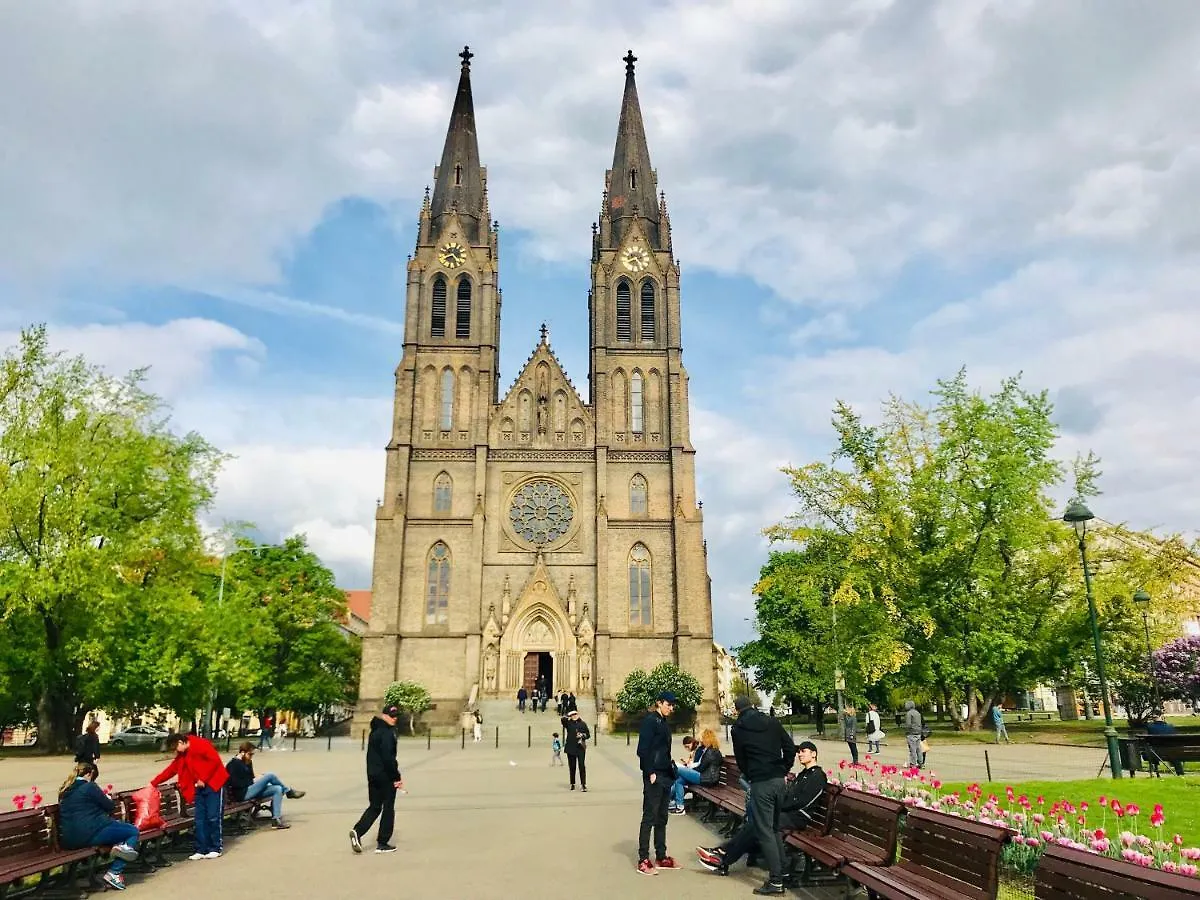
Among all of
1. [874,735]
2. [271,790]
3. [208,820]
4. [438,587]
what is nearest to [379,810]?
[208,820]

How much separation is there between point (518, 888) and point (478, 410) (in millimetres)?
40959

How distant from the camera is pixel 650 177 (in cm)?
5597

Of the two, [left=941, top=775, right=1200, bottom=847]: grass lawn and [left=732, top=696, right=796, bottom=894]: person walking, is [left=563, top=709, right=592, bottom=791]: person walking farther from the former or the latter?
→ [left=732, top=696, right=796, bottom=894]: person walking

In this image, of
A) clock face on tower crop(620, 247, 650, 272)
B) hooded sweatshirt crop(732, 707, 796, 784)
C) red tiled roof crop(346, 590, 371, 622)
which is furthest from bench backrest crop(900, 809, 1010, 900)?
red tiled roof crop(346, 590, 371, 622)

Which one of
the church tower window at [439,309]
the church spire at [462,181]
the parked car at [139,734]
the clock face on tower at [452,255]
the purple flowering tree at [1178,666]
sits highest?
the church spire at [462,181]

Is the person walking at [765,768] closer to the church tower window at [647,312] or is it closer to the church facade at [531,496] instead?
the church facade at [531,496]

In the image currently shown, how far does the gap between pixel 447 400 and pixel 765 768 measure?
4203 centimetres

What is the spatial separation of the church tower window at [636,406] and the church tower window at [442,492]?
10449 mm

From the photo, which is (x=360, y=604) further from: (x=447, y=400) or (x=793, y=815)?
(x=793, y=815)

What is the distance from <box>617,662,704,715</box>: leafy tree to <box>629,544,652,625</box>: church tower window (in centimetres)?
405

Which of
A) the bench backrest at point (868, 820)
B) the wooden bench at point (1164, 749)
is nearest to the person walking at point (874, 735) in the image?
the wooden bench at point (1164, 749)

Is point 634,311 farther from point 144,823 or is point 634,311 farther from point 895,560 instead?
point 144,823

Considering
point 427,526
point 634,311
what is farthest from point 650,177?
point 427,526

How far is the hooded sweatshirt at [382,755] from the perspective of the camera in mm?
10320
